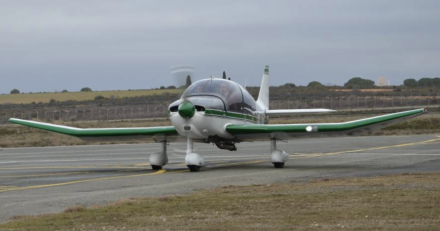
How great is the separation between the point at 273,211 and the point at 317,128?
10688 mm

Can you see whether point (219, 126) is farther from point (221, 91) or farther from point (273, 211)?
point (273, 211)

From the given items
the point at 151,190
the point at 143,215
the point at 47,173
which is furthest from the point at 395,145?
the point at 143,215

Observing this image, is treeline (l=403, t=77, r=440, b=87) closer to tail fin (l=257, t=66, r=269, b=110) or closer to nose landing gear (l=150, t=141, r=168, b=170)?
tail fin (l=257, t=66, r=269, b=110)

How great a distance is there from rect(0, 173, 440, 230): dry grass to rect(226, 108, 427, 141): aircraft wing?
21.6 ft

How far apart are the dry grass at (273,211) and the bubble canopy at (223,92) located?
24.3 ft

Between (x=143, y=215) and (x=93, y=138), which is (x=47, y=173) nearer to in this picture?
(x=93, y=138)

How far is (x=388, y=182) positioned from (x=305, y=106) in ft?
226

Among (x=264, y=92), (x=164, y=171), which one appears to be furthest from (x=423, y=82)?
(x=164, y=171)

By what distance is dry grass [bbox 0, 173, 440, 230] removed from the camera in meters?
10.2

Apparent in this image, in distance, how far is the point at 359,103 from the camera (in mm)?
94000

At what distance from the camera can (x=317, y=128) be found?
2195 cm

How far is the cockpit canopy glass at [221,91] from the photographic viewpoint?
22.2m

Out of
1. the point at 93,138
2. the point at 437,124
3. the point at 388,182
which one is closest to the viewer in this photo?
the point at 388,182

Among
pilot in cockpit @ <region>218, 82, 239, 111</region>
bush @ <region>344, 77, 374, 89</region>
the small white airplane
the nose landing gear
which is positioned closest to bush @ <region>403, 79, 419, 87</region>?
bush @ <region>344, 77, 374, 89</region>
